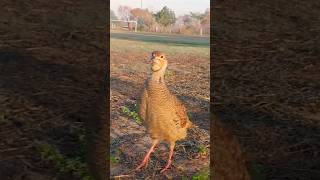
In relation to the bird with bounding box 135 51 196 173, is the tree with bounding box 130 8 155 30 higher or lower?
higher

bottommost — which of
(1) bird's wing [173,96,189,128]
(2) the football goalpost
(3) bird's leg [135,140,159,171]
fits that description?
(3) bird's leg [135,140,159,171]

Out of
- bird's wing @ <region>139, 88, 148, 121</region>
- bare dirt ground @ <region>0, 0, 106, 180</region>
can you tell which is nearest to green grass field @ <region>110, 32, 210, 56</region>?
bare dirt ground @ <region>0, 0, 106, 180</region>

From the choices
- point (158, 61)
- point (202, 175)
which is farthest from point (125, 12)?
point (202, 175)

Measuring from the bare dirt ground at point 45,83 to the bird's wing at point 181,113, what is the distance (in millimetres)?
732

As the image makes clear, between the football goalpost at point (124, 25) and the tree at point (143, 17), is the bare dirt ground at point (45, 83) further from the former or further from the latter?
the tree at point (143, 17)

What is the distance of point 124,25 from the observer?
13.3ft

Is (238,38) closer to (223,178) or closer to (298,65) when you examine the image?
(298,65)

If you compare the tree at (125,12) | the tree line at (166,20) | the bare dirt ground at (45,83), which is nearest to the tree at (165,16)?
the tree line at (166,20)

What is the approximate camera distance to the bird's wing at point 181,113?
3.97 meters

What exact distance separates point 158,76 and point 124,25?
21.0 inches

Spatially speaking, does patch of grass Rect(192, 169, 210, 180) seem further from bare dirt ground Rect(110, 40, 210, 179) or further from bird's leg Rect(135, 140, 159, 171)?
bird's leg Rect(135, 140, 159, 171)

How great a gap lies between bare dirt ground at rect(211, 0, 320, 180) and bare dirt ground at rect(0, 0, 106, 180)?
45.6 inches

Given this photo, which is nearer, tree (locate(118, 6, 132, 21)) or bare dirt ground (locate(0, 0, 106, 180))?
tree (locate(118, 6, 132, 21))

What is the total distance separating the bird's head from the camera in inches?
155
